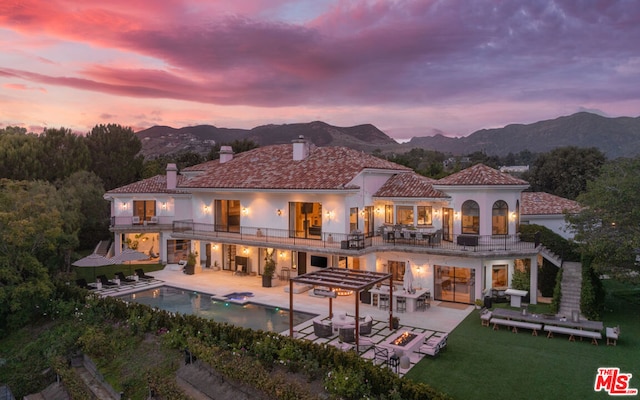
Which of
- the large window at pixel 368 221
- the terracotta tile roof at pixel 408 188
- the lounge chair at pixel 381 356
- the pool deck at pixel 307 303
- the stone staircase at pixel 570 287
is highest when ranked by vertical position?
the terracotta tile roof at pixel 408 188

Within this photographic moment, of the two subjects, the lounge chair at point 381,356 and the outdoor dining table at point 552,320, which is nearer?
the lounge chair at point 381,356

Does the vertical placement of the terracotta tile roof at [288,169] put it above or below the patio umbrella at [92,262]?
above

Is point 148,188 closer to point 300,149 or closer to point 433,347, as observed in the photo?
point 300,149

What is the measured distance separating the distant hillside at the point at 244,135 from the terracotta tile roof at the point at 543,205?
65601mm

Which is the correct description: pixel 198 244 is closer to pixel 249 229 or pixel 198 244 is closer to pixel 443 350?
pixel 249 229

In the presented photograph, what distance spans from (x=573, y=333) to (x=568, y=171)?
3738cm

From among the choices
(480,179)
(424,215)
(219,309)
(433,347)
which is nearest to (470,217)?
(480,179)

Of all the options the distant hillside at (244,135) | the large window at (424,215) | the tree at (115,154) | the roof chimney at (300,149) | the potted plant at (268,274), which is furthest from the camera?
the distant hillside at (244,135)

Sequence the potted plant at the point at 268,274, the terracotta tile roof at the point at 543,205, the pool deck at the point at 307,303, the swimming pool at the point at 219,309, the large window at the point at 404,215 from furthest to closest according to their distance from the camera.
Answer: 1. the terracotta tile roof at the point at 543,205
2. the large window at the point at 404,215
3. the potted plant at the point at 268,274
4. the swimming pool at the point at 219,309
5. the pool deck at the point at 307,303

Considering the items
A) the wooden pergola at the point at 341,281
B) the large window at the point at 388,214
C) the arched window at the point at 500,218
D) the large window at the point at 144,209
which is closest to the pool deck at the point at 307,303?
the wooden pergola at the point at 341,281

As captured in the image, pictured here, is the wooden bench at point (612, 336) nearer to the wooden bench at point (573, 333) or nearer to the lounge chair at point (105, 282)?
the wooden bench at point (573, 333)

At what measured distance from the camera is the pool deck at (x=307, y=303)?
17484 mm

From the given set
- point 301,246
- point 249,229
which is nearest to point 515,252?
point 301,246

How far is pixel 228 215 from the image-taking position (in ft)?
102
